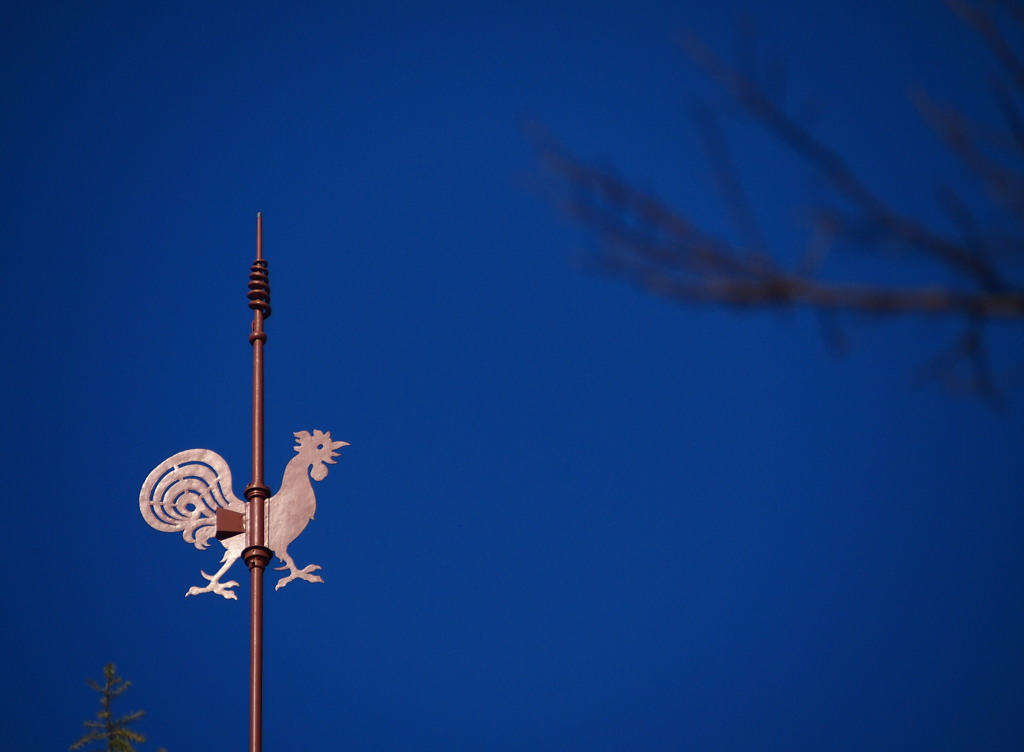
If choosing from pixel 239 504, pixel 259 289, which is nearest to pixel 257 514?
pixel 239 504

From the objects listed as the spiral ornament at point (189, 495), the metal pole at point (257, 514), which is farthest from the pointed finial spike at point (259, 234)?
the spiral ornament at point (189, 495)

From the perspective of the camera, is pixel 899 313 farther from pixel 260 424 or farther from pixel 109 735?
pixel 109 735

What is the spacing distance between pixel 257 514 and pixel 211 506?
30cm

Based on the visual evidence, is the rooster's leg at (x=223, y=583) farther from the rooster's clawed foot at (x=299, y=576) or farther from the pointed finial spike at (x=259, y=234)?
the pointed finial spike at (x=259, y=234)

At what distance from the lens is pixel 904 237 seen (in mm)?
1774

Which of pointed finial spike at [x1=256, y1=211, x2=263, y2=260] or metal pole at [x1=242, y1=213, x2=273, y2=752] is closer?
metal pole at [x1=242, y1=213, x2=273, y2=752]

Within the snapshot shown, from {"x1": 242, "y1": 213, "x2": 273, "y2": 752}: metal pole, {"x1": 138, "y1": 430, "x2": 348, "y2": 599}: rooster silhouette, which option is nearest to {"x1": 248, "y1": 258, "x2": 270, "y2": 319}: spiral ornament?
{"x1": 242, "y1": 213, "x2": 273, "y2": 752}: metal pole

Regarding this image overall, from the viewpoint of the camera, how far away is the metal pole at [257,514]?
16.8ft

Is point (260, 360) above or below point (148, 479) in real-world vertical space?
above

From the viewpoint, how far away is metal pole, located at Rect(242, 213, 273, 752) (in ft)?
16.8

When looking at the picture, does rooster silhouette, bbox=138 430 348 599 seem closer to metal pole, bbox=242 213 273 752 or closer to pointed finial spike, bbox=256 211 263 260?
metal pole, bbox=242 213 273 752

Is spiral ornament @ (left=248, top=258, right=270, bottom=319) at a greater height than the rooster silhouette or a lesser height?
greater

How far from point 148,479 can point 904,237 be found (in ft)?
16.0

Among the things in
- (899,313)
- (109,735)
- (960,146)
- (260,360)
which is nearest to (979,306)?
(899,313)
